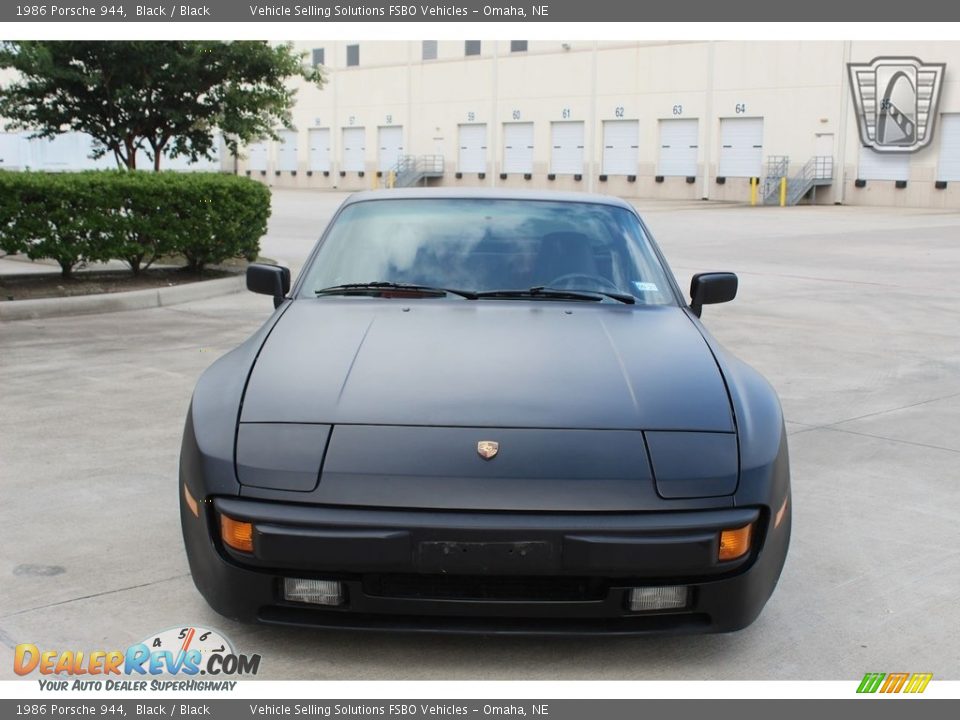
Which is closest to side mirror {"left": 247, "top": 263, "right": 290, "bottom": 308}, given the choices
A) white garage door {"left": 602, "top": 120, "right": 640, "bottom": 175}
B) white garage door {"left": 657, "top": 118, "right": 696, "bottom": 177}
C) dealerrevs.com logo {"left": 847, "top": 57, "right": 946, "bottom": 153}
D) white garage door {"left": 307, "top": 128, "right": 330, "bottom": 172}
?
dealerrevs.com logo {"left": 847, "top": 57, "right": 946, "bottom": 153}

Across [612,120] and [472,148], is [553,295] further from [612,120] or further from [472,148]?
[472,148]

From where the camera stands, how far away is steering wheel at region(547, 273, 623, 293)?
474 cm

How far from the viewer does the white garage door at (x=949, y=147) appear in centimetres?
4041

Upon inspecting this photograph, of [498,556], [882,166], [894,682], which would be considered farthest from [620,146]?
[498,556]

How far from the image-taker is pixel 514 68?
5334 centimetres

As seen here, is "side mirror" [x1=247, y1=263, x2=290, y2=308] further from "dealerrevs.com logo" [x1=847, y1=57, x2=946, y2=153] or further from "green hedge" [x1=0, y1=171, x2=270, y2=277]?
"dealerrevs.com logo" [x1=847, y1=57, x2=946, y2=153]

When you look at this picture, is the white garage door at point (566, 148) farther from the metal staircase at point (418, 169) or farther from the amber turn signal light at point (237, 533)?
the amber turn signal light at point (237, 533)

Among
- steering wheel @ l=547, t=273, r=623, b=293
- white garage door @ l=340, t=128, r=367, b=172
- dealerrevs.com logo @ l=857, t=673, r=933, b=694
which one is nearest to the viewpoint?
dealerrevs.com logo @ l=857, t=673, r=933, b=694

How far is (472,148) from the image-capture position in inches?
2190

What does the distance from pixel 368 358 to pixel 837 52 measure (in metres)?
42.3

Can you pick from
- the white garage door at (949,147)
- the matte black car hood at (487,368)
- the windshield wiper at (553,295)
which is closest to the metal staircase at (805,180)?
the white garage door at (949,147)

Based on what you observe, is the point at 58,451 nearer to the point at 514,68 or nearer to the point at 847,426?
the point at 847,426

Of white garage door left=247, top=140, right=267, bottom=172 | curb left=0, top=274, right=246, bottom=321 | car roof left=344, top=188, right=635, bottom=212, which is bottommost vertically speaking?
white garage door left=247, top=140, right=267, bottom=172

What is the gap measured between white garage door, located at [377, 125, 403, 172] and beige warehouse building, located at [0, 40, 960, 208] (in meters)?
0.10
